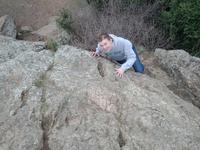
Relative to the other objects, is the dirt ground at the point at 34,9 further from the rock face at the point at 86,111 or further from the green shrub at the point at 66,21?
the rock face at the point at 86,111

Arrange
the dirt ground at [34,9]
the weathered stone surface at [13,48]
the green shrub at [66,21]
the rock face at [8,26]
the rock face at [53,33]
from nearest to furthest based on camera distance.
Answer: the weathered stone surface at [13,48] < the rock face at [53,33] < the green shrub at [66,21] < the rock face at [8,26] < the dirt ground at [34,9]

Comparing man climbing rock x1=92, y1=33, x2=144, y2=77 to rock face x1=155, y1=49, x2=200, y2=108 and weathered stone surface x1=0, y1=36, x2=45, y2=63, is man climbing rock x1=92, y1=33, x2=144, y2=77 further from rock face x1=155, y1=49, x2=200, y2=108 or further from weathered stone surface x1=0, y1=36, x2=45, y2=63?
weathered stone surface x1=0, y1=36, x2=45, y2=63

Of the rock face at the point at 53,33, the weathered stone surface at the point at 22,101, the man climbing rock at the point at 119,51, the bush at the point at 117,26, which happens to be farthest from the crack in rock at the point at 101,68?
the rock face at the point at 53,33

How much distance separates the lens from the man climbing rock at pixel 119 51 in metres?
6.77

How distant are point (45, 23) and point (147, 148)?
25.8ft

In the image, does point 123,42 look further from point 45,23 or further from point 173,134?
point 45,23

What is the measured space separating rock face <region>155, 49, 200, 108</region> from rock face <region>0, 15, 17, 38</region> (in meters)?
4.74

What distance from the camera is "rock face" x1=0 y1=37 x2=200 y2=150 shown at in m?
5.53

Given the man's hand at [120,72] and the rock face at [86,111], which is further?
the man's hand at [120,72]

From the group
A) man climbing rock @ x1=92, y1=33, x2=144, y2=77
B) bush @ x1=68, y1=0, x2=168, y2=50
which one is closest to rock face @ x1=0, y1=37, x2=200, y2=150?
man climbing rock @ x1=92, y1=33, x2=144, y2=77


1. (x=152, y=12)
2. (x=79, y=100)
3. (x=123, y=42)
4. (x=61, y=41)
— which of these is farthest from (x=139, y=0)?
(x=79, y=100)

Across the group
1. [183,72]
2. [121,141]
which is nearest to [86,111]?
[121,141]

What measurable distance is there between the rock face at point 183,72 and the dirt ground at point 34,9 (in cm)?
524

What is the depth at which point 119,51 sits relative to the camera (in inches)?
280
